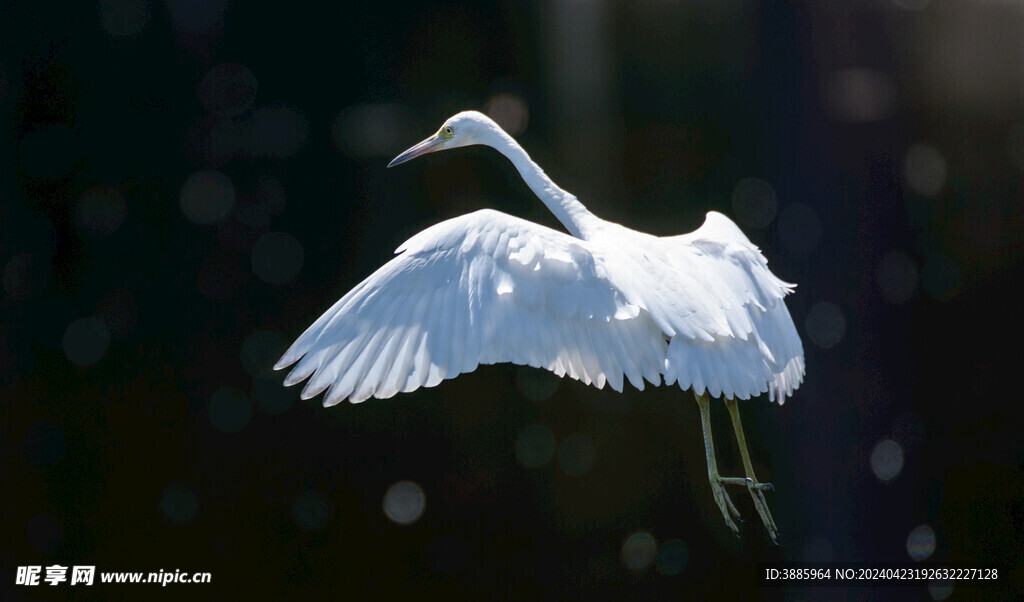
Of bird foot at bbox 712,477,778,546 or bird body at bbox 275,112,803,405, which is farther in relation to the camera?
bird foot at bbox 712,477,778,546

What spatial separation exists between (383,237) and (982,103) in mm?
1766

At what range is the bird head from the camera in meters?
1.62

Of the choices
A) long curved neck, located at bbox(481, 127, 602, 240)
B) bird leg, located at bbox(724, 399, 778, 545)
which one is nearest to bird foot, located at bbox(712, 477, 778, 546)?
bird leg, located at bbox(724, 399, 778, 545)

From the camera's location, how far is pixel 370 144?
1871 millimetres

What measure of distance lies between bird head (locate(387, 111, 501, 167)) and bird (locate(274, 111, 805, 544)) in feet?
1.08

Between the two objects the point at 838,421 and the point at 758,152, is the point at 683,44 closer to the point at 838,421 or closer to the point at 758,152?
the point at 758,152

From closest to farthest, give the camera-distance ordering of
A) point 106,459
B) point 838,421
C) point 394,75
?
point 106,459, point 394,75, point 838,421

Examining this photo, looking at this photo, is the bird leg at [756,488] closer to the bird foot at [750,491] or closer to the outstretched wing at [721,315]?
the bird foot at [750,491]

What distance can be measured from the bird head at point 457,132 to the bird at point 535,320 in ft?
1.08

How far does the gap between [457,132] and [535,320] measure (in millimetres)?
538

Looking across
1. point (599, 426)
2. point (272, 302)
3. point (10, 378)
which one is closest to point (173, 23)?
point (272, 302)

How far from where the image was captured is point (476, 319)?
4.15 ft

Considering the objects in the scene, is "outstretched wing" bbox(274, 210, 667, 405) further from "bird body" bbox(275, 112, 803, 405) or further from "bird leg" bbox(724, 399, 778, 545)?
"bird leg" bbox(724, 399, 778, 545)

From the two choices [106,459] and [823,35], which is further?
[823,35]
